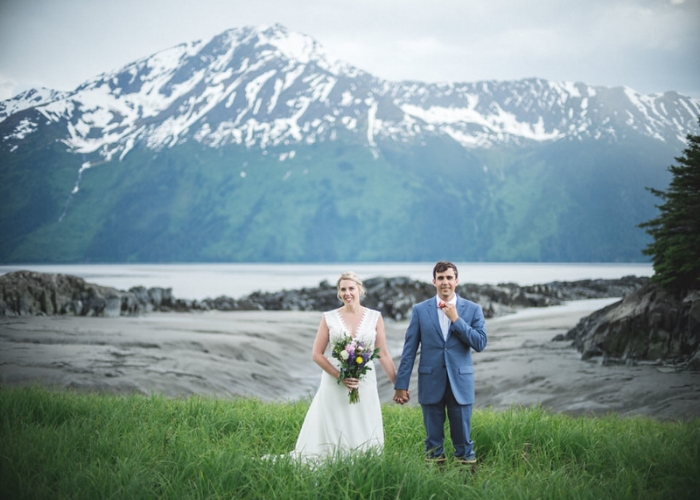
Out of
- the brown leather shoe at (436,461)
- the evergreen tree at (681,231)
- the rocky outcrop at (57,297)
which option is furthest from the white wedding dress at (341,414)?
the rocky outcrop at (57,297)

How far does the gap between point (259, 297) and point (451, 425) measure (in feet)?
145

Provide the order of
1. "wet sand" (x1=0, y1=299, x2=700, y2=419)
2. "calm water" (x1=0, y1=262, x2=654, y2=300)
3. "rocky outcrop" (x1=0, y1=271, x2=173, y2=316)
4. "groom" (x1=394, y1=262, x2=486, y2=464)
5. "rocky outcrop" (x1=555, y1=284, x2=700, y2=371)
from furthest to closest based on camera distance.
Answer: "calm water" (x1=0, y1=262, x2=654, y2=300), "rocky outcrop" (x1=0, y1=271, x2=173, y2=316), "rocky outcrop" (x1=555, y1=284, x2=700, y2=371), "wet sand" (x1=0, y1=299, x2=700, y2=419), "groom" (x1=394, y1=262, x2=486, y2=464)

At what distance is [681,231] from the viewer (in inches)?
630

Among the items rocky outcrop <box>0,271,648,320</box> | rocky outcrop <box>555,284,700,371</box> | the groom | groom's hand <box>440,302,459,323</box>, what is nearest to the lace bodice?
the groom

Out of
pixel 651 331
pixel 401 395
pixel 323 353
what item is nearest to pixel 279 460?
pixel 323 353

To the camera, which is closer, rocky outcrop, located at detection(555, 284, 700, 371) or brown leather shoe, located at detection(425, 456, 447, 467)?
brown leather shoe, located at detection(425, 456, 447, 467)

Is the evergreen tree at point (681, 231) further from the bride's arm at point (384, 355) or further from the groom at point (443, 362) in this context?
the bride's arm at point (384, 355)

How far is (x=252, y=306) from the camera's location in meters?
44.7

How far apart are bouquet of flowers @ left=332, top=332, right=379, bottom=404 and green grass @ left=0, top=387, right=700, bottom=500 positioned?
933 millimetres

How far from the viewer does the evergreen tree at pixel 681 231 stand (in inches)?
607

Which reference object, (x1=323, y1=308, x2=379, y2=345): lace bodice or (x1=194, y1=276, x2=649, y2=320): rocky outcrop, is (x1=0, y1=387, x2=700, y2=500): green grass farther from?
(x1=194, y1=276, x2=649, y2=320): rocky outcrop

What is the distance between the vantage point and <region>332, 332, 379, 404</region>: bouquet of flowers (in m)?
6.60

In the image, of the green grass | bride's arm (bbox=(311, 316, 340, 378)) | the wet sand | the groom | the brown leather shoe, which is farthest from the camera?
the wet sand

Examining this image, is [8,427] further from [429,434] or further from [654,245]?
[654,245]
